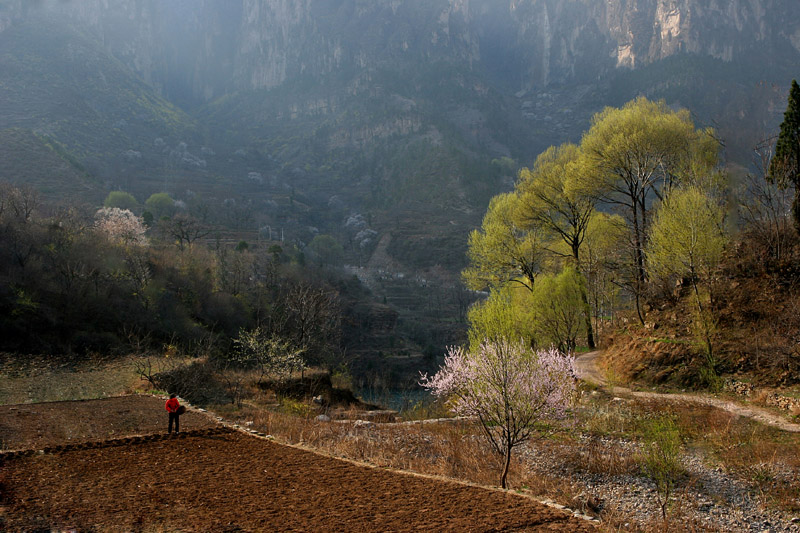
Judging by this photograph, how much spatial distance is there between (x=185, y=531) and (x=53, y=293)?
30.9 m

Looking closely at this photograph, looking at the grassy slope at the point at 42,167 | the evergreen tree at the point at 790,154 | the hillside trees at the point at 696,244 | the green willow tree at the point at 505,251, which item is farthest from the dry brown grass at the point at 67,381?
the grassy slope at the point at 42,167

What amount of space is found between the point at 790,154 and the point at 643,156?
19.9 feet

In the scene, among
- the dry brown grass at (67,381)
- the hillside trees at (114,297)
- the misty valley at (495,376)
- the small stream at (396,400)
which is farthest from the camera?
the small stream at (396,400)

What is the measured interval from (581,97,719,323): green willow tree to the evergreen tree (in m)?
2.96

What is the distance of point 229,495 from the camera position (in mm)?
8648

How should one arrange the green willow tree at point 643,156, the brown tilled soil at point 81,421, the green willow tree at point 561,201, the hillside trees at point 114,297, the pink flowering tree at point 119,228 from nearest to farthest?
1. the brown tilled soil at point 81,421
2. the green willow tree at point 643,156
3. the green willow tree at point 561,201
4. the hillside trees at point 114,297
5. the pink flowering tree at point 119,228

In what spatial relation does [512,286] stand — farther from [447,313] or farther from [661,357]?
[447,313]

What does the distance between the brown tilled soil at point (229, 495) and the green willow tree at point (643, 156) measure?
19.3 meters

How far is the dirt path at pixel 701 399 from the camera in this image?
45.5 feet

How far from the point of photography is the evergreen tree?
2145 cm

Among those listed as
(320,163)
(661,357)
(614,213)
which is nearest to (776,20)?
(320,163)

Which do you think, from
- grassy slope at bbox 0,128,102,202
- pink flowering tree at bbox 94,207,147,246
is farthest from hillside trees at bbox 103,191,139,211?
pink flowering tree at bbox 94,207,147,246

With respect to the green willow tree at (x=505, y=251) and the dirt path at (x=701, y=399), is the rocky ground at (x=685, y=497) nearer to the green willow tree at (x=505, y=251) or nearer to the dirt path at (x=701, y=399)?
the dirt path at (x=701, y=399)

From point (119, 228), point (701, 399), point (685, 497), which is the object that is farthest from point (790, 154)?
point (119, 228)
